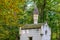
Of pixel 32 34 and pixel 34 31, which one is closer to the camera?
pixel 34 31

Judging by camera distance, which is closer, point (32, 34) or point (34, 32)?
point (34, 32)

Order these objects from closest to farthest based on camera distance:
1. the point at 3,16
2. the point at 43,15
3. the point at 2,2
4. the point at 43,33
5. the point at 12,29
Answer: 1. the point at 2,2
2. the point at 3,16
3. the point at 43,33
4. the point at 12,29
5. the point at 43,15

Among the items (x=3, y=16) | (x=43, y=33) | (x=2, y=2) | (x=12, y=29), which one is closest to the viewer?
(x=2, y=2)

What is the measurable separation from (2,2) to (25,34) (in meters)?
7.20

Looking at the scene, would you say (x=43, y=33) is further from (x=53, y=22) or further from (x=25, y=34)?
(x=53, y=22)

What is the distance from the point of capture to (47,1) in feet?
111

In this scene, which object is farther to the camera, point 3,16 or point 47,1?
point 47,1

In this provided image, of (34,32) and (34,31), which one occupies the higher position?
(34,31)

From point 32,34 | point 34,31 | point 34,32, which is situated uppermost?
point 34,31

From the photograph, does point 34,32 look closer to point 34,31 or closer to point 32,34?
point 34,31

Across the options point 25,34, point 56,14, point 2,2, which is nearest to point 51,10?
point 56,14

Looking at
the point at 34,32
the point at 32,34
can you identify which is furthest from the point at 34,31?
the point at 32,34


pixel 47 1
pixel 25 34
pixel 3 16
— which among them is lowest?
pixel 25 34

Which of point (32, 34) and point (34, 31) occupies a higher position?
point (34, 31)
